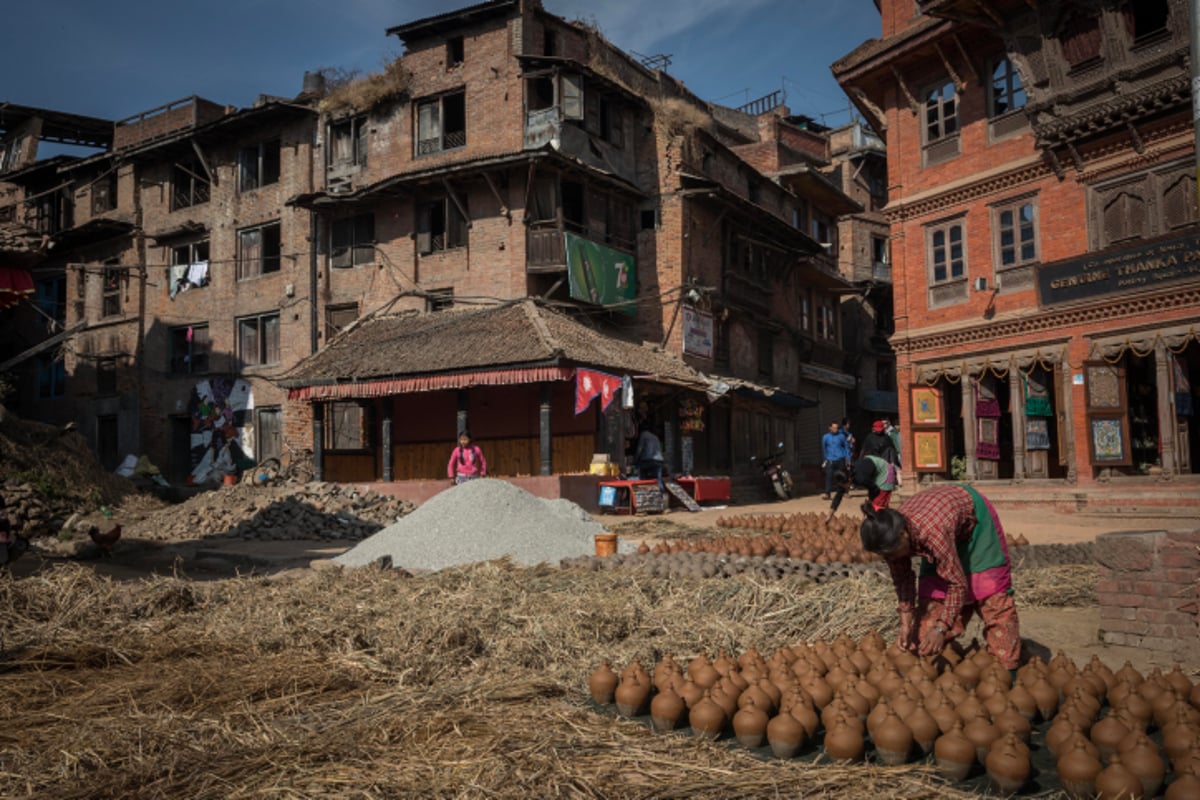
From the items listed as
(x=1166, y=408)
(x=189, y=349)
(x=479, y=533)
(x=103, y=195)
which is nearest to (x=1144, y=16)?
(x=1166, y=408)

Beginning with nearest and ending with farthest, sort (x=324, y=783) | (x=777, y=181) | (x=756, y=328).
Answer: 1. (x=324, y=783)
2. (x=756, y=328)
3. (x=777, y=181)

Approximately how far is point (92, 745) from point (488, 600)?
3.54 metres

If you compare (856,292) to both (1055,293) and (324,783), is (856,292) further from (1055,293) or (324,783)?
(324,783)

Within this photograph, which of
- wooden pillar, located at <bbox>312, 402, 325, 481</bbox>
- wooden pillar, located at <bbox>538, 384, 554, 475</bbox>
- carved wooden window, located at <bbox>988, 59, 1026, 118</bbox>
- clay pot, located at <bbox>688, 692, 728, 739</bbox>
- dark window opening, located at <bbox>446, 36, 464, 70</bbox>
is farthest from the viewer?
dark window opening, located at <bbox>446, 36, 464, 70</bbox>

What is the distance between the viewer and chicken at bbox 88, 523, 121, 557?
13.0m

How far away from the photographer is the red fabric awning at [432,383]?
1867 centimetres

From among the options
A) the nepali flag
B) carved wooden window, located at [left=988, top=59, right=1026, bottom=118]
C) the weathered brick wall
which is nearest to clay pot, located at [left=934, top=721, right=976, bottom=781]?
the weathered brick wall

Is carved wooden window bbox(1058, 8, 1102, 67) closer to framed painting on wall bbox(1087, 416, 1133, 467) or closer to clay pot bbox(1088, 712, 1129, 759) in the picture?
framed painting on wall bbox(1087, 416, 1133, 467)

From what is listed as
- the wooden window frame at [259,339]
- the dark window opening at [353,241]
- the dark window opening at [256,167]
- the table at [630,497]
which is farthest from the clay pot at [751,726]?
the dark window opening at [256,167]

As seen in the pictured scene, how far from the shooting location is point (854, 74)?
66.8ft

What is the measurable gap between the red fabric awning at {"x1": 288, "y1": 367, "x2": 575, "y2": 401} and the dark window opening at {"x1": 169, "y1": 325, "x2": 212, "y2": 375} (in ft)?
26.8

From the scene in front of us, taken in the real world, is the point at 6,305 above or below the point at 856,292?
below

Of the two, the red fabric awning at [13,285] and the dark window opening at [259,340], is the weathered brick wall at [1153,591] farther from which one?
the dark window opening at [259,340]

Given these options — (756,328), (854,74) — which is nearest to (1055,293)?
(854,74)
